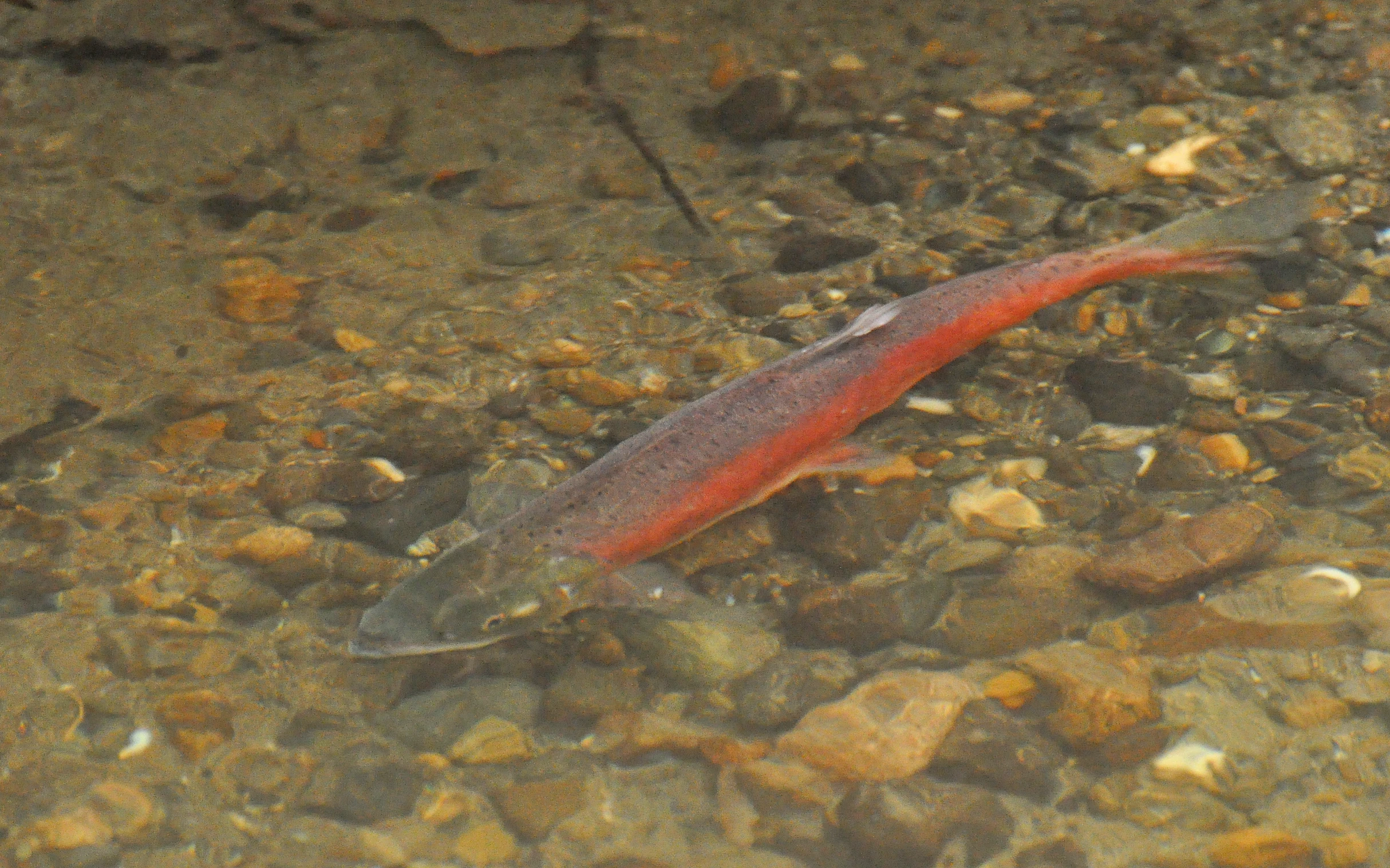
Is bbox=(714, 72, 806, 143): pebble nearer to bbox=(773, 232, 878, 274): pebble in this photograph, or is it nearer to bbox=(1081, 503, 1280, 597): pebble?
bbox=(773, 232, 878, 274): pebble

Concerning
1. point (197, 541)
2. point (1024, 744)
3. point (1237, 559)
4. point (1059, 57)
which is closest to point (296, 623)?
point (197, 541)

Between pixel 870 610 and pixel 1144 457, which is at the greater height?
pixel 1144 457

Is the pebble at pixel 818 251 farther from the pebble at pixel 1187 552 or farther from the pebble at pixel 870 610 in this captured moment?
the pebble at pixel 1187 552

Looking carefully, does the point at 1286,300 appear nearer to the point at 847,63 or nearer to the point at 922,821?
the point at 847,63

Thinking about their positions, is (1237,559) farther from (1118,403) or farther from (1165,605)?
(1118,403)

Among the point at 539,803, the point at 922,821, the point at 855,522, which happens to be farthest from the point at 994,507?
the point at 539,803

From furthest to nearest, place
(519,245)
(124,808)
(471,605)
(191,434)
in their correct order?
(519,245) < (191,434) < (471,605) < (124,808)
